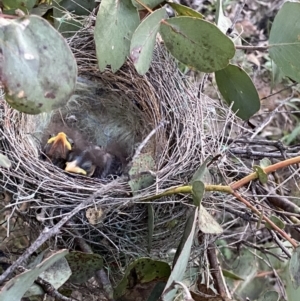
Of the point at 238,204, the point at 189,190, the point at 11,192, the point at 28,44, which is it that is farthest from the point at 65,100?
the point at 238,204

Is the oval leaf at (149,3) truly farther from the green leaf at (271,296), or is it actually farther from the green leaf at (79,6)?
the green leaf at (271,296)

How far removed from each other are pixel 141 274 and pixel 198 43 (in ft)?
1.34

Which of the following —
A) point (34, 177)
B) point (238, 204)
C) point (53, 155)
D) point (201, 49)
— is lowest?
point (53, 155)

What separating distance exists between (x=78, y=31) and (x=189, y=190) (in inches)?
20.8

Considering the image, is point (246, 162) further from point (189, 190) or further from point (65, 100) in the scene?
point (65, 100)

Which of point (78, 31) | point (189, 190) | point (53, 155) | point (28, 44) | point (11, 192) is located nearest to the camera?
point (28, 44)

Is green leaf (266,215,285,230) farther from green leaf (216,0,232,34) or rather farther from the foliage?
green leaf (216,0,232,34)

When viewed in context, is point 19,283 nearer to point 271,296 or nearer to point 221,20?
point 271,296

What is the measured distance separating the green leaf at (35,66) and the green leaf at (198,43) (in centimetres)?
29

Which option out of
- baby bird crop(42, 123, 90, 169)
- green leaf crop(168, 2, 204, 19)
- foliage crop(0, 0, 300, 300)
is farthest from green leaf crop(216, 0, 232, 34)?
baby bird crop(42, 123, 90, 169)

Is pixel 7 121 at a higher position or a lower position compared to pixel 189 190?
lower

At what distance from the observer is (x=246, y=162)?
4.44ft

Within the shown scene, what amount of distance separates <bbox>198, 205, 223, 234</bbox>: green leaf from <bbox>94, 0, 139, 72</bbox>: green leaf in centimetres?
31

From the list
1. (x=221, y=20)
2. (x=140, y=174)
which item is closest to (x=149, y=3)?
(x=221, y=20)
